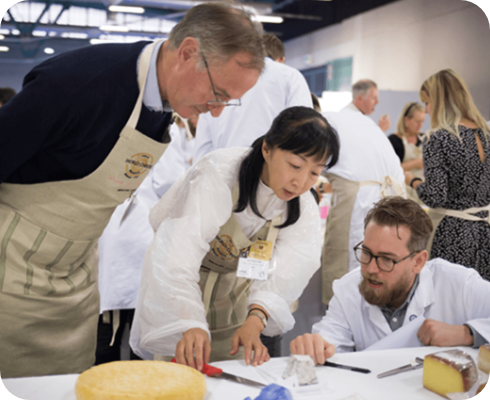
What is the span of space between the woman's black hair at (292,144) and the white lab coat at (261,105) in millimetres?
879

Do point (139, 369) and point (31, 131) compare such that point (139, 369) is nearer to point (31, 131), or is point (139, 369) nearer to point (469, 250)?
point (31, 131)

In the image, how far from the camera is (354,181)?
2.98m

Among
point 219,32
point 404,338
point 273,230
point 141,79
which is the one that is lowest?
point 404,338

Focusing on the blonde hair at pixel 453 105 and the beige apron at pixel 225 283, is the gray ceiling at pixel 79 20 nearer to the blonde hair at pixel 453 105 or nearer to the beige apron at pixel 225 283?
the blonde hair at pixel 453 105

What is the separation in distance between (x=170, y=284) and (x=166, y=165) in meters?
1.36

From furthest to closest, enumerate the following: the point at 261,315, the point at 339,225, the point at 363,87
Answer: the point at 363,87 < the point at 339,225 < the point at 261,315

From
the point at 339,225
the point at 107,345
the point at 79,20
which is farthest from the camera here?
the point at 79,20

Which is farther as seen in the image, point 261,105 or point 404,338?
point 261,105

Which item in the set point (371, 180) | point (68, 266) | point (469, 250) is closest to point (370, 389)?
point (68, 266)

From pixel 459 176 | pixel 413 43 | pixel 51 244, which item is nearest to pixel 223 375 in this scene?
pixel 51 244

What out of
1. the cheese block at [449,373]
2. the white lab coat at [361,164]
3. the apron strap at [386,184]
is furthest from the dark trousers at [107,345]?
the apron strap at [386,184]

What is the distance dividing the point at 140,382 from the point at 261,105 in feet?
5.60

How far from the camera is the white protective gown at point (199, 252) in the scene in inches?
49.0

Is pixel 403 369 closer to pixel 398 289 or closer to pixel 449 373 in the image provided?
pixel 449 373
